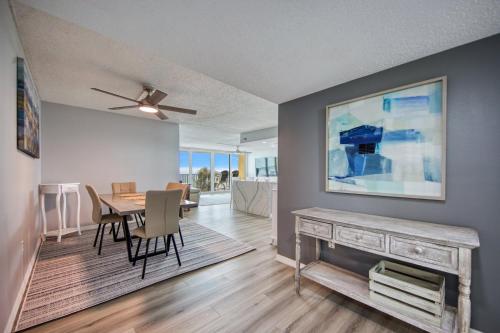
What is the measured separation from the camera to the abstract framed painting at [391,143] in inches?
63.0

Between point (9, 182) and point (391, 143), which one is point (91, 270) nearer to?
point (9, 182)

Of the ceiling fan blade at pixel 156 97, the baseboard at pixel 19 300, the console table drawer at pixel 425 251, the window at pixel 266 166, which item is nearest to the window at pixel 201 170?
the window at pixel 266 166

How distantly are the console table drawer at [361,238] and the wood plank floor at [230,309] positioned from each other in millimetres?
646

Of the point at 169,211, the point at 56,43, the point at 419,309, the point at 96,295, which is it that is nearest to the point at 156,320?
the point at 96,295

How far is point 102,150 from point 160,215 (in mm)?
2920

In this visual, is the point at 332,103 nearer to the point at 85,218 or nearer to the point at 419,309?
the point at 419,309

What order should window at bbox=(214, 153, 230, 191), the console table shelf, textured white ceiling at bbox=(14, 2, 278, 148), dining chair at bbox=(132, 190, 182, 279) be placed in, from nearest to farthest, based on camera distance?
the console table shelf → textured white ceiling at bbox=(14, 2, 278, 148) → dining chair at bbox=(132, 190, 182, 279) → window at bbox=(214, 153, 230, 191)

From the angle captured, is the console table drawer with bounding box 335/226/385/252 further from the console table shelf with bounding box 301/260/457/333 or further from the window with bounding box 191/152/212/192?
the window with bounding box 191/152/212/192

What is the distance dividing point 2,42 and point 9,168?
89 cm

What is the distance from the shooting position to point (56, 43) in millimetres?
1932

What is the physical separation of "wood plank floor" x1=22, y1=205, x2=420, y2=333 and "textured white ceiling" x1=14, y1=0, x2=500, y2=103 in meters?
2.15

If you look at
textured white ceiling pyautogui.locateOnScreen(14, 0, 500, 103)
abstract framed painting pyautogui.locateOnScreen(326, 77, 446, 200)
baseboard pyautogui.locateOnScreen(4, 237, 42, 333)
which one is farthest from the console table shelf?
baseboard pyautogui.locateOnScreen(4, 237, 42, 333)

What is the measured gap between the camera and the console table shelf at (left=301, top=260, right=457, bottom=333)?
1.35 m

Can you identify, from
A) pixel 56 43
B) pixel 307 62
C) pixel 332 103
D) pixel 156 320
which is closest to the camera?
pixel 156 320
